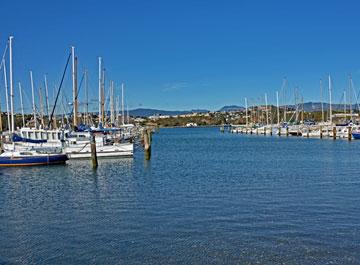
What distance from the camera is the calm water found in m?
16.1

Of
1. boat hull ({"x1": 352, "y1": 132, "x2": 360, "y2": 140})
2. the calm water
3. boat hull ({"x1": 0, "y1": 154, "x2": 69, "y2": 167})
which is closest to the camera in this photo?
the calm water

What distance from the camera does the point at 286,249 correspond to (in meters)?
16.2

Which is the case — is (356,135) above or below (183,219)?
above

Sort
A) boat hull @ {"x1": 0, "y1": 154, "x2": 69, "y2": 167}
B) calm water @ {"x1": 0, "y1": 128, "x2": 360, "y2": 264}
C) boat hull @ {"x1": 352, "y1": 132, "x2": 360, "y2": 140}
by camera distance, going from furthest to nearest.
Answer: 1. boat hull @ {"x1": 352, "y1": 132, "x2": 360, "y2": 140}
2. boat hull @ {"x1": 0, "y1": 154, "x2": 69, "y2": 167}
3. calm water @ {"x1": 0, "y1": 128, "x2": 360, "y2": 264}

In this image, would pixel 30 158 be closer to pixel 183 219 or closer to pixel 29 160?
pixel 29 160

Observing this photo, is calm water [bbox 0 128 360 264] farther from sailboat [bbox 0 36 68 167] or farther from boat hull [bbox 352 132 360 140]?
boat hull [bbox 352 132 360 140]

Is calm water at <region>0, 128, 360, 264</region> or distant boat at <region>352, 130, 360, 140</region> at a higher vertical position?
distant boat at <region>352, 130, 360, 140</region>

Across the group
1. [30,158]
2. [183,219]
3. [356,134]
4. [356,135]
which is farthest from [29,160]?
[356,135]

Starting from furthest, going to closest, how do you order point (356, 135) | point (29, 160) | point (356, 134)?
point (356, 135)
point (356, 134)
point (29, 160)

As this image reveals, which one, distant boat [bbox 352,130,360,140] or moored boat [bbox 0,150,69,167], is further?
distant boat [bbox 352,130,360,140]

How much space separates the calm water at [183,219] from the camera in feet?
52.7

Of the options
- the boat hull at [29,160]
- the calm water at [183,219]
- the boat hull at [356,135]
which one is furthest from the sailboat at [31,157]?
the boat hull at [356,135]

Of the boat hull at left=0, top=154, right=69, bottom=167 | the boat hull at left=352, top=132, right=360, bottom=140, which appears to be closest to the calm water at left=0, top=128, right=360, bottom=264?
the boat hull at left=0, top=154, right=69, bottom=167

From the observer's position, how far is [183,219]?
2100 centimetres
